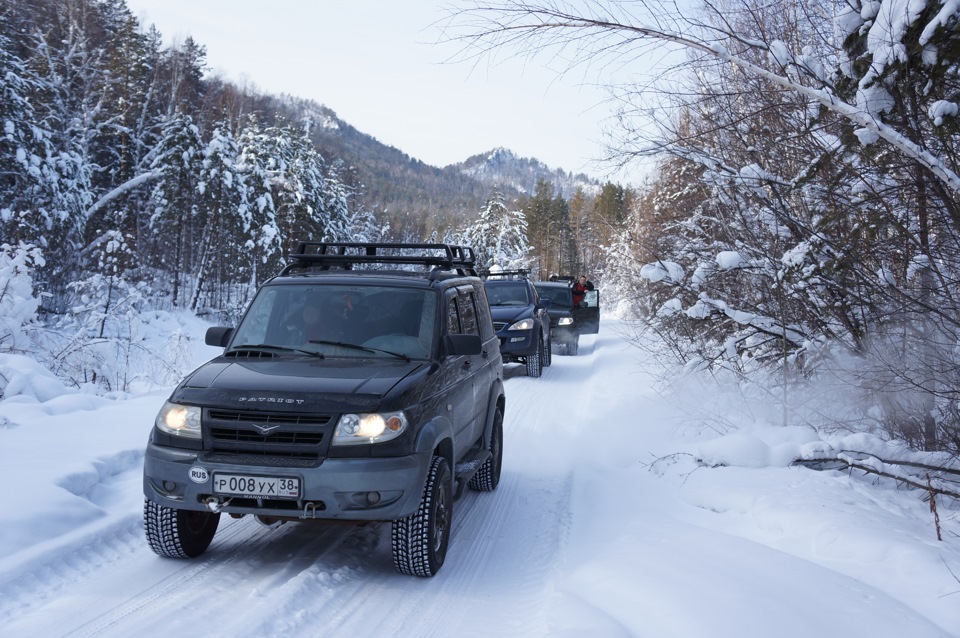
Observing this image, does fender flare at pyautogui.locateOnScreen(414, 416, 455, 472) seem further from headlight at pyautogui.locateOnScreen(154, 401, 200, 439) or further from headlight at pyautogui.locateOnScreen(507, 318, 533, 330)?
headlight at pyautogui.locateOnScreen(507, 318, 533, 330)

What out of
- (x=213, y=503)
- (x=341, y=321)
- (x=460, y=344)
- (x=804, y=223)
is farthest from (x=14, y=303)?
(x=804, y=223)

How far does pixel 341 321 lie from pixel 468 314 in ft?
4.60

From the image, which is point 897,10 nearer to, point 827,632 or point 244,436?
point 827,632

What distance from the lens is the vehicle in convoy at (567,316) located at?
19.2m

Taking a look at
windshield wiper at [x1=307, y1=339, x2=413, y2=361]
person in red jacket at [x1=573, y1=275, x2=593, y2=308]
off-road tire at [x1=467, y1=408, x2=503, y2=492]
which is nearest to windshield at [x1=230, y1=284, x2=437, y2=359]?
windshield wiper at [x1=307, y1=339, x2=413, y2=361]

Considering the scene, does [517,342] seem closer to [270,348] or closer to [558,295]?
[558,295]

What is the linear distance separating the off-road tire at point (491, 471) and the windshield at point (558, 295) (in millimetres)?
13023

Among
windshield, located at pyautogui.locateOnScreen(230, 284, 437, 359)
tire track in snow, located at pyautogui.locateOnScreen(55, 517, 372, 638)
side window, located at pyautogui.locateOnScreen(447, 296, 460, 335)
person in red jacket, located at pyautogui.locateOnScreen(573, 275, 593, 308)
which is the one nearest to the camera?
tire track in snow, located at pyautogui.locateOnScreen(55, 517, 372, 638)

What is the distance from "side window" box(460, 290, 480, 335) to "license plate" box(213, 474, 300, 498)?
2.34 metres

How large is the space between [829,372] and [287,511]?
517 centimetres

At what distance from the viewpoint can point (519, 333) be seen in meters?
13.8

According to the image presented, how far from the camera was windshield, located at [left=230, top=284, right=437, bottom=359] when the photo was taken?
16.9 ft

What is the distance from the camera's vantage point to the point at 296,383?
4.37 meters

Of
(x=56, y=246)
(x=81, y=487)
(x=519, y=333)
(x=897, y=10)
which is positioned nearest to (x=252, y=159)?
(x=56, y=246)
